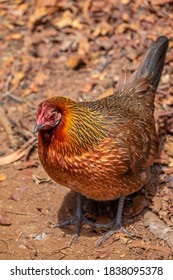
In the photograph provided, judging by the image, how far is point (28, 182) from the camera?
7.22 metres

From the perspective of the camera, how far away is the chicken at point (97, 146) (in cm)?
574

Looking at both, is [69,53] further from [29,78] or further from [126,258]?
[126,258]

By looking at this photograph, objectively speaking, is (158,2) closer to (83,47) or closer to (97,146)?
(83,47)

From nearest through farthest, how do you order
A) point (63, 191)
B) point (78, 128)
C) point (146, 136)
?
1. point (78, 128)
2. point (146, 136)
3. point (63, 191)

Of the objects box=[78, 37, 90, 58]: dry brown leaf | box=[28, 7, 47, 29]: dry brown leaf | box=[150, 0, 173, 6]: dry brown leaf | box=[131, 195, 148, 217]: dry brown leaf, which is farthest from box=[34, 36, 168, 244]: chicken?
box=[28, 7, 47, 29]: dry brown leaf

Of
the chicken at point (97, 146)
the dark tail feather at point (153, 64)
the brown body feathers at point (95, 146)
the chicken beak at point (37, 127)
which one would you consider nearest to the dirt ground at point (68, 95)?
the chicken at point (97, 146)

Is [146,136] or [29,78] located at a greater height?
[146,136]

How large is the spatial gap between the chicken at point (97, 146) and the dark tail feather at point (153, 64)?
2.20 feet

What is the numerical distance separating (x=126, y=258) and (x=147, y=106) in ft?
6.35

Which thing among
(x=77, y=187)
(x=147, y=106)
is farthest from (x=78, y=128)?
(x=147, y=106)

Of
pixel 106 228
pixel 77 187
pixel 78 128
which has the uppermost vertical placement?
pixel 78 128

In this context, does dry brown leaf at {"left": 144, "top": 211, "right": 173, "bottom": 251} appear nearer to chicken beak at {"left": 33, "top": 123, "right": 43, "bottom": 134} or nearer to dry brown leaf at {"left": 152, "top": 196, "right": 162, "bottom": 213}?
dry brown leaf at {"left": 152, "top": 196, "right": 162, "bottom": 213}

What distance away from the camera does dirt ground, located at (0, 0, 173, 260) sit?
631 centimetres

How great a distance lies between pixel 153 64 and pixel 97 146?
1898 mm
